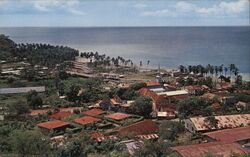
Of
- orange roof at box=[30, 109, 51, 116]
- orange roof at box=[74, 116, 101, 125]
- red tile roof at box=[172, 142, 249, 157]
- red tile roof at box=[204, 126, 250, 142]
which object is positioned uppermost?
red tile roof at box=[172, 142, 249, 157]

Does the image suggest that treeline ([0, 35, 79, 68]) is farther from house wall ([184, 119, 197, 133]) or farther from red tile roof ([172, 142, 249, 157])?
red tile roof ([172, 142, 249, 157])

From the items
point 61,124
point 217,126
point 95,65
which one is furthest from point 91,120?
point 95,65

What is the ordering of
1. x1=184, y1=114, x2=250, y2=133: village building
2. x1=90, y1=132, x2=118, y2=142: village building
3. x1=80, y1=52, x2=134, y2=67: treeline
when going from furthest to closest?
x1=80, y1=52, x2=134, y2=67: treeline → x1=184, y1=114, x2=250, y2=133: village building → x1=90, y1=132, x2=118, y2=142: village building

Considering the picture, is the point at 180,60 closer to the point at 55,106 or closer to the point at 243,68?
the point at 243,68

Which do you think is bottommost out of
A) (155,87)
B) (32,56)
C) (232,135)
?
(155,87)

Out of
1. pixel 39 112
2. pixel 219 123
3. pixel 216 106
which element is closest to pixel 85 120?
pixel 39 112

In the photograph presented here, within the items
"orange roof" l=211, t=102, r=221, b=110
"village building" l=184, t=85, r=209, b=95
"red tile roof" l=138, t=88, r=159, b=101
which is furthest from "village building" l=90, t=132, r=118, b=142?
"village building" l=184, t=85, r=209, b=95

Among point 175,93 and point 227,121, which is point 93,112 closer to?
point 227,121
